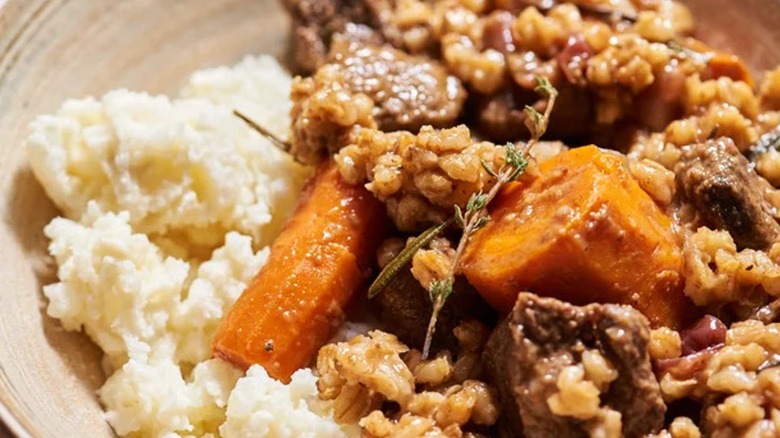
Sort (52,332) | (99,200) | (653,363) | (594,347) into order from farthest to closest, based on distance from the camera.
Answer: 1. (99,200)
2. (52,332)
3. (653,363)
4. (594,347)

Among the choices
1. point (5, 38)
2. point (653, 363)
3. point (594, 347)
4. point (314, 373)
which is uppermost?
point (5, 38)

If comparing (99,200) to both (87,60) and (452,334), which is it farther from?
(452,334)

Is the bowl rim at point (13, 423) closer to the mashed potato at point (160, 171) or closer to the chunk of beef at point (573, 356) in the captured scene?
the mashed potato at point (160, 171)

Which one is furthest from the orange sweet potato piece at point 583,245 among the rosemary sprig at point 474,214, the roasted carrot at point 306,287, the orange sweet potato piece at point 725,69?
the orange sweet potato piece at point 725,69

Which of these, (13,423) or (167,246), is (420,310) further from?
(13,423)

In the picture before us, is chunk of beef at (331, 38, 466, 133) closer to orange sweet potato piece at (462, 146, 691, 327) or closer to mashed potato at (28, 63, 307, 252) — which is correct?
mashed potato at (28, 63, 307, 252)

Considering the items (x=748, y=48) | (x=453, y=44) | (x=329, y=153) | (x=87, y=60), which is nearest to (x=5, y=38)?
(x=87, y=60)

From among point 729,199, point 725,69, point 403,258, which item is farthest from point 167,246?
point 725,69
